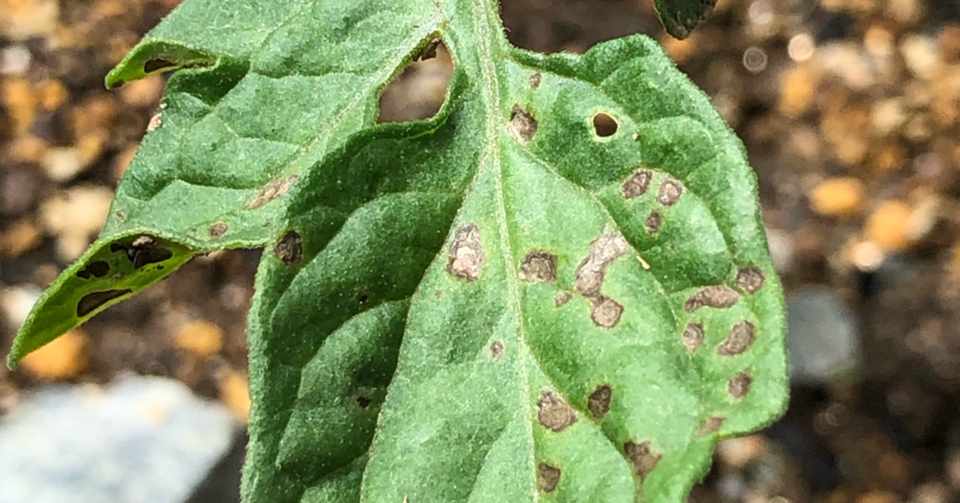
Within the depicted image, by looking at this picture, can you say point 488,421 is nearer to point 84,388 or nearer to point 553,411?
point 553,411

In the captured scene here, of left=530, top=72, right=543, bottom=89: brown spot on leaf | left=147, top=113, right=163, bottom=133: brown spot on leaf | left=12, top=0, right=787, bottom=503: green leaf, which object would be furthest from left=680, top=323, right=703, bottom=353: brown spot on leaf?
left=147, top=113, right=163, bottom=133: brown spot on leaf

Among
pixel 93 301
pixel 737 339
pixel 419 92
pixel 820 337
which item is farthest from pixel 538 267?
pixel 419 92

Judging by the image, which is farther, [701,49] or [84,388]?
[701,49]

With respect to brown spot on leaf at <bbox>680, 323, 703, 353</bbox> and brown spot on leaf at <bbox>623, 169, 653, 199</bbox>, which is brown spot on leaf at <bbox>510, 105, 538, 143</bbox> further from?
brown spot on leaf at <bbox>680, 323, 703, 353</bbox>

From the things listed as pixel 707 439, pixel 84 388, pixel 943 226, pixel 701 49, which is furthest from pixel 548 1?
pixel 707 439

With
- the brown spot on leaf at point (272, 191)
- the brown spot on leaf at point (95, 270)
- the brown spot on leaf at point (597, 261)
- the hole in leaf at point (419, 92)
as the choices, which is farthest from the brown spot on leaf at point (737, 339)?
the hole in leaf at point (419, 92)
